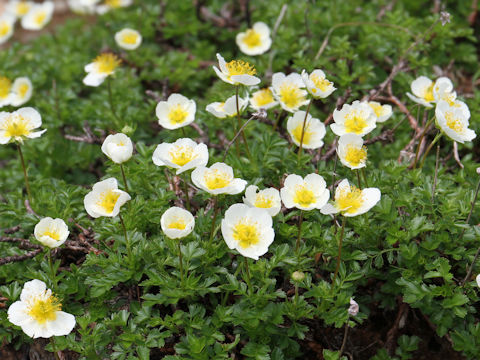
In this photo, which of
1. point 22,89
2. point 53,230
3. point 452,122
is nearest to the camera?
point 53,230

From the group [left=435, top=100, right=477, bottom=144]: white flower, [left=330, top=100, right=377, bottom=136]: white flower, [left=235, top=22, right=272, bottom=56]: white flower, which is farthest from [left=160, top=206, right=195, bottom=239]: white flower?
[left=235, top=22, right=272, bottom=56]: white flower

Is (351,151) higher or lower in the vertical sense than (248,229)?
higher

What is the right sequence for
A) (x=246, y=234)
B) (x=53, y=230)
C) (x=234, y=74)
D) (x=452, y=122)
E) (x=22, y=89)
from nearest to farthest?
(x=246, y=234) → (x=53, y=230) → (x=452, y=122) → (x=234, y=74) → (x=22, y=89)

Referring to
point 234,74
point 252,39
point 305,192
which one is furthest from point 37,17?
point 305,192

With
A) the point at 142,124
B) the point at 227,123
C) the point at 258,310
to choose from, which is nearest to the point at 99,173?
the point at 142,124

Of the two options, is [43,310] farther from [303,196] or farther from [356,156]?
[356,156]

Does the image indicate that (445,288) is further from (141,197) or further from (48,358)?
(48,358)
